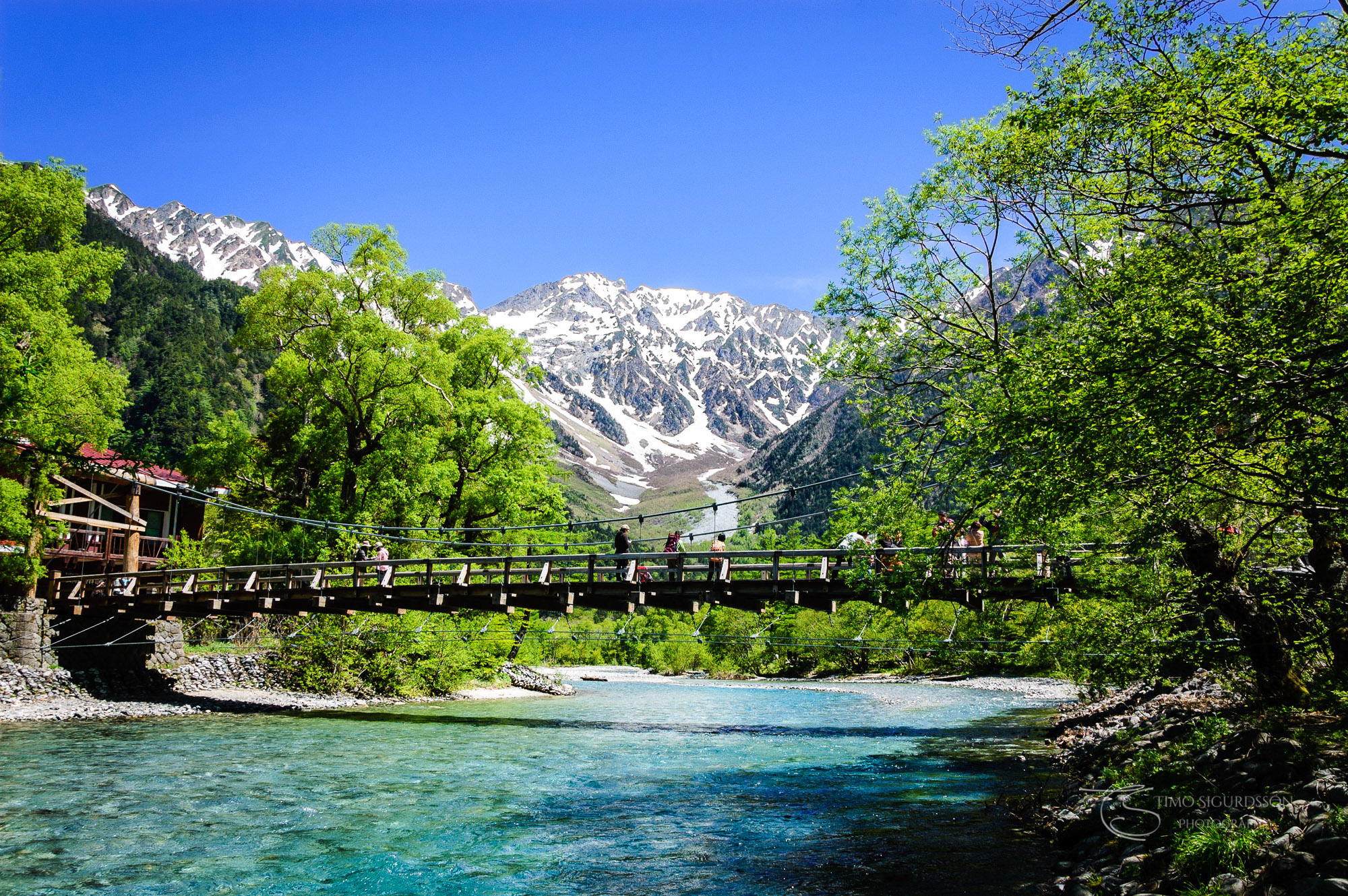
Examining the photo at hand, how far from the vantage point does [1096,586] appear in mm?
12227

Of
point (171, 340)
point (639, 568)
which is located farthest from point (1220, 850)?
point (171, 340)

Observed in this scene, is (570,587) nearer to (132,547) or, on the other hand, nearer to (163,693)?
(163,693)

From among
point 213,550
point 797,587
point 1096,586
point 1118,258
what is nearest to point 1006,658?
point 797,587

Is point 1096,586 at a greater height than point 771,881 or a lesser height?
greater

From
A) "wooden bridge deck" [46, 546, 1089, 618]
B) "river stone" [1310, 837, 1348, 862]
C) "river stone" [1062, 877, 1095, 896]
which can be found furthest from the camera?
"wooden bridge deck" [46, 546, 1089, 618]

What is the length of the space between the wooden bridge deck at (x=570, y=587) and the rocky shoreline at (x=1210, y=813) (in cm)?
341

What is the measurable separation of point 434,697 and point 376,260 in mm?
13429

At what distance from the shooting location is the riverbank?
1891 cm

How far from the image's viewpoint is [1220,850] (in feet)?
18.5

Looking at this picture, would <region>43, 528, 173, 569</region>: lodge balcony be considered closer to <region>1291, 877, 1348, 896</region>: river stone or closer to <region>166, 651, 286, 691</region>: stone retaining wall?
<region>166, 651, 286, 691</region>: stone retaining wall

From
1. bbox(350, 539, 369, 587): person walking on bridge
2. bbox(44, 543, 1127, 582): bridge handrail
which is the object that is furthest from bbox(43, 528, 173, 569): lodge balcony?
bbox(350, 539, 369, 587): person walking on bridge

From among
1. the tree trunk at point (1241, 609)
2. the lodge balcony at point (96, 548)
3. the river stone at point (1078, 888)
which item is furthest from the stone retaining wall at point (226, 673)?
the tree trunk at point (1241, 609)

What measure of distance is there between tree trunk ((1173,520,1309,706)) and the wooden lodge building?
19437mm

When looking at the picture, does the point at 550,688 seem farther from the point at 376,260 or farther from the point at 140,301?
the point at 140,301
